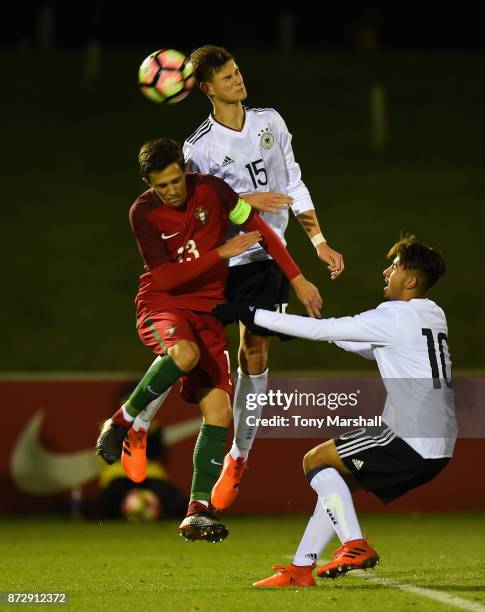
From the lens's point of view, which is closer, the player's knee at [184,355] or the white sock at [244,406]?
the player's knee at [184,355]

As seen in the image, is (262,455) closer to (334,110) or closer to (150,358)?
(150,358)

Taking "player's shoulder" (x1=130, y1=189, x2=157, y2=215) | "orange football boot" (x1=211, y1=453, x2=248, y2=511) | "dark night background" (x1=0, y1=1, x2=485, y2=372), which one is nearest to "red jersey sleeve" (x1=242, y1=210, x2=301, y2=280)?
"player's shoulder" (x1=130, y1=189, x2=157, y2=215)

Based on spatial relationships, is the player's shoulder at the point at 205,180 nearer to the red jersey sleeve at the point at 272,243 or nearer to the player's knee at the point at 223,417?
the red jersey sleeve at the point at 272,243

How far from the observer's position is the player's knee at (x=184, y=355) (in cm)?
677

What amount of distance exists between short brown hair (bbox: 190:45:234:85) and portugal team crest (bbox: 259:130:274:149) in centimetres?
48

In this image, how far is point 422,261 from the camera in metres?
6.46

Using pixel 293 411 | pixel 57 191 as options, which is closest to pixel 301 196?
pixel 293 411

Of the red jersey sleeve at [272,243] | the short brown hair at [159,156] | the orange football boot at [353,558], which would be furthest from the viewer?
the red jersey sleeve at [272,243]

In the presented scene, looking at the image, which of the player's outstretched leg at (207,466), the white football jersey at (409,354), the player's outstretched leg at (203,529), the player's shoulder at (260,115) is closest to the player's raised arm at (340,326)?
the white football jersey at (409,354)

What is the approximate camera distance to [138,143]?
75.2 ft

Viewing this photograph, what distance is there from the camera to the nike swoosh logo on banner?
11297mm

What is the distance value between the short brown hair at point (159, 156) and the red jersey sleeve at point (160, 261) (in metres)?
0.27

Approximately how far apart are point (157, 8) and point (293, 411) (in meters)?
20.2

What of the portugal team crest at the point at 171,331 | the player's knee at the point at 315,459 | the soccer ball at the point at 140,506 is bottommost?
the soccer ball at the point at 140,506
